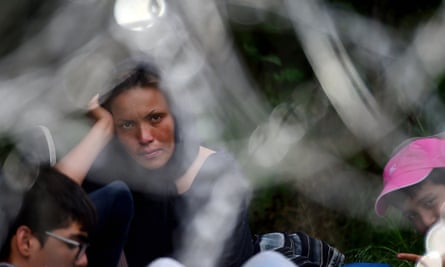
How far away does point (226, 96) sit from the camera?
1234mm

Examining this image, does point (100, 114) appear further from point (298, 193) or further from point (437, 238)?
point (437, 238)

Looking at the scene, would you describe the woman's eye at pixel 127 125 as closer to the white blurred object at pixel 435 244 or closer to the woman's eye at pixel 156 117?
the woman's eye at pixel 156 117

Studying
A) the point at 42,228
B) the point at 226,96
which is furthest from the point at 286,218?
the point at 42,228

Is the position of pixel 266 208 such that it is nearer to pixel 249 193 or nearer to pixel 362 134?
pixel 249 193

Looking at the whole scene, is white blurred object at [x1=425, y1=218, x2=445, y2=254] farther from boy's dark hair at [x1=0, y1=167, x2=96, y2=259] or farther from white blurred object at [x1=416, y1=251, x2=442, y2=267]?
boy's dark hair at [x1=0, y1=167, x2=96, y2=259]

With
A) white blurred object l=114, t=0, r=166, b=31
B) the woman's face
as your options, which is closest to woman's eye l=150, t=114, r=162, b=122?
the woman's face

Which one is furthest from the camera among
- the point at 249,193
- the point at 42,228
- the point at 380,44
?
the point at 380,44

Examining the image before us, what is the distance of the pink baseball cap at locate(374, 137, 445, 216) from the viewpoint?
124 cm

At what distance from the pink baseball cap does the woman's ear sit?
45 cm

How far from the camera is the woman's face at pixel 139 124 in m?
1.17

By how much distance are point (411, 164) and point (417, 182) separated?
0.03m

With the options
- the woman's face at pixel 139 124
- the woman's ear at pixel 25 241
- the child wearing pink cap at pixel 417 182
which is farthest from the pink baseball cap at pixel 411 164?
the woman's ear at pixel 25 241

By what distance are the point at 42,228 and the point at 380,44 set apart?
1.74 feet

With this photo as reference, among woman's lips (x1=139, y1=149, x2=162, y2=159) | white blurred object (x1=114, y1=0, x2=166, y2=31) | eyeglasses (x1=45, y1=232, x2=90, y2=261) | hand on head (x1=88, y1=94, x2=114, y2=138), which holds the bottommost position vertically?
eyeglasses (x1=45, y1=232, x2=90, y2=261)
